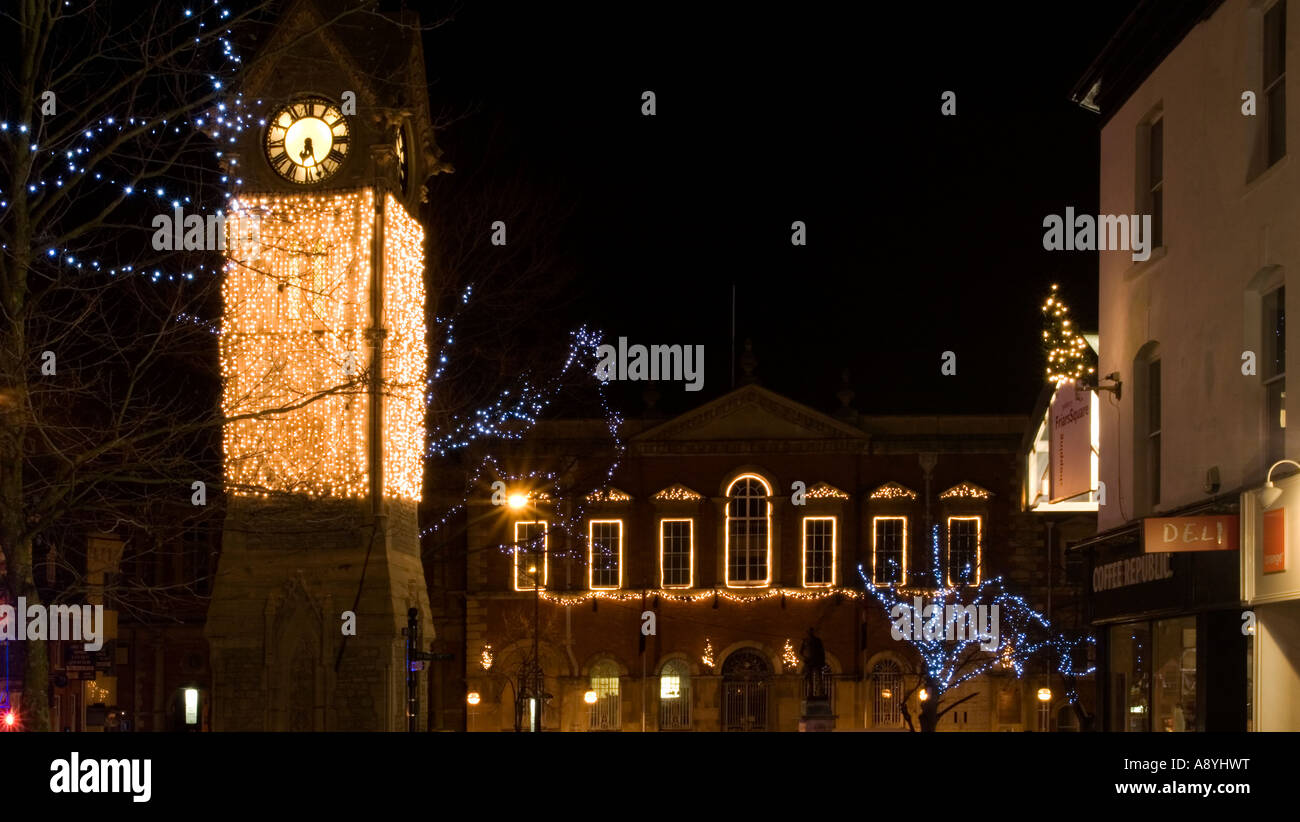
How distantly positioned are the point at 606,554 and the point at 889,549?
10.1 m

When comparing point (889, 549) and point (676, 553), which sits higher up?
point (889, 549)

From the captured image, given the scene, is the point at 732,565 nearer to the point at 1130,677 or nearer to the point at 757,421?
the point at 757,421

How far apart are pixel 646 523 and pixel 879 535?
8363 millimetres

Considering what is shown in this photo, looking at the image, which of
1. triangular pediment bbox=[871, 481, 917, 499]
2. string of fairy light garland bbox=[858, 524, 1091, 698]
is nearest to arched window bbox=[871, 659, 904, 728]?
string of fairy light garland bbox=[858, 524, 1091, 698]

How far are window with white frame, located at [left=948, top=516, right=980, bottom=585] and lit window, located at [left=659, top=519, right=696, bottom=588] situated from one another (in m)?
9.13

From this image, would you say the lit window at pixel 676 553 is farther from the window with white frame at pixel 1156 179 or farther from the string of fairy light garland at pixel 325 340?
the window with white frame at pixel 1156 179

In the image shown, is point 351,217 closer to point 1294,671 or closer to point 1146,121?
point 1146,121

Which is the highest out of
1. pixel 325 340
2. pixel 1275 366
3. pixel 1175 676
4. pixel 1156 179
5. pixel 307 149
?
pixel 307 149

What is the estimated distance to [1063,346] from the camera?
23.4 meters

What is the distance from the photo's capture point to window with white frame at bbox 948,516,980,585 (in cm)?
5572

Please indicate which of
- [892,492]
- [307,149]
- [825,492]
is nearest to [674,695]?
[825,492]

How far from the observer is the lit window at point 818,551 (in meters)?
57.1

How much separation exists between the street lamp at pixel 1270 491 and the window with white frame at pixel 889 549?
130 ft
